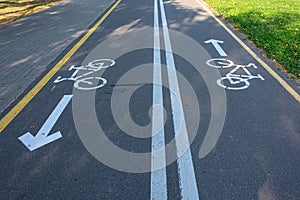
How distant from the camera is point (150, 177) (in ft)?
10.6

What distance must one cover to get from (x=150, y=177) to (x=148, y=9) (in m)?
13.6

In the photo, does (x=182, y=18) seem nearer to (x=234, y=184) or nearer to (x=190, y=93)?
(x=190, y=93)

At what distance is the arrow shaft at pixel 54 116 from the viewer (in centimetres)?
421

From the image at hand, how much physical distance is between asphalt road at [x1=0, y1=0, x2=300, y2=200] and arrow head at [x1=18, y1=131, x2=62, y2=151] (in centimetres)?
2

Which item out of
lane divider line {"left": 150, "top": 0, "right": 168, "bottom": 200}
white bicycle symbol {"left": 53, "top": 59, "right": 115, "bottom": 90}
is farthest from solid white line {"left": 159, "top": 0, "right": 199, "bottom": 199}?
white bicycle symbol {"left": 53, "top": 59, "right": 115, "bottom": 90}

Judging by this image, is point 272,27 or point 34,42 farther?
point 272,27

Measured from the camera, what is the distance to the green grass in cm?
704

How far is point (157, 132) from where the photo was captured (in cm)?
408

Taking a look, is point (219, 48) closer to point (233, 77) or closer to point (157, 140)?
point (233, 77)

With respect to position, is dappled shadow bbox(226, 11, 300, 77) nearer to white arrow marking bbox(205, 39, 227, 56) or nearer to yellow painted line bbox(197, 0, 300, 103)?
yellow painted line bbox(197, 0, 300, 103)

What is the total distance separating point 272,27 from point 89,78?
24.8 ft

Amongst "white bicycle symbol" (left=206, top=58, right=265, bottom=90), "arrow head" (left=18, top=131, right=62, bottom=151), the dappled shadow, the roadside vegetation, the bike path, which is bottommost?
the dappled shadow

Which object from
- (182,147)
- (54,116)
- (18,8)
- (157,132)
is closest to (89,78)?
(54,116)

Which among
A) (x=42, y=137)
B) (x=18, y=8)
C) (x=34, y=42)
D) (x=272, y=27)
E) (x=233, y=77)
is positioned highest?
(x=18, y=8)
